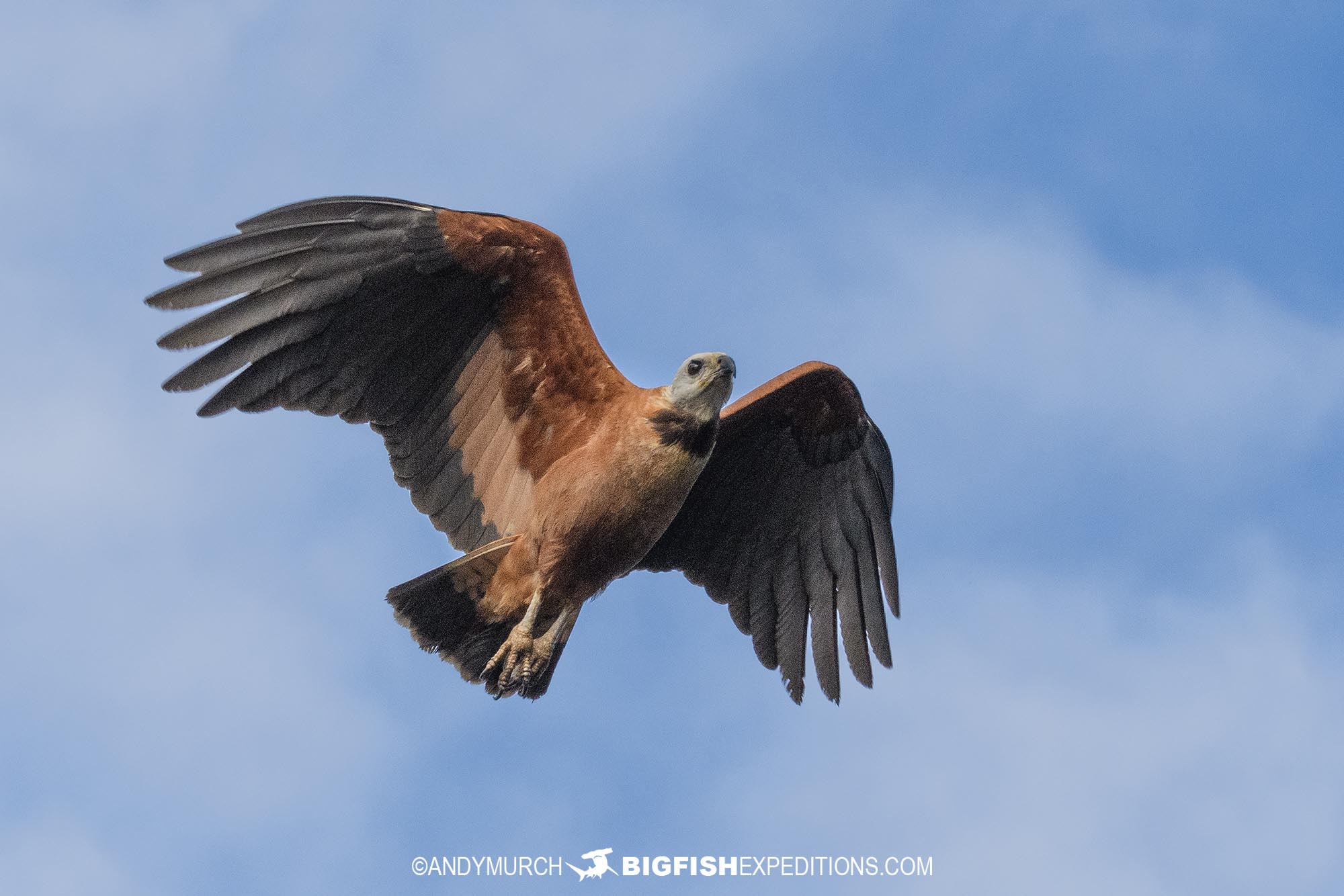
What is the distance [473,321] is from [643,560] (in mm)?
2131

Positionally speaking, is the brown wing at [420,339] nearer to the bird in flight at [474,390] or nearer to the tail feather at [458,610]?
the bird in flight at [474,390]

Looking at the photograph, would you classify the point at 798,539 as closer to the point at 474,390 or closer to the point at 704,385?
the point at 704,385

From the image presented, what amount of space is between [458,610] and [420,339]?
158 cm

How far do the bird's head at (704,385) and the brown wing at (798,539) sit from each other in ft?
3.77

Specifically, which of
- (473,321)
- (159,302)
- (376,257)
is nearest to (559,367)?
(473,321)

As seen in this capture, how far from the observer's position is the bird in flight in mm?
9148

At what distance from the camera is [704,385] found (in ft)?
30.1

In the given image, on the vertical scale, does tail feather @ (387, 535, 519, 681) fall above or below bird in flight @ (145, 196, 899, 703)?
below

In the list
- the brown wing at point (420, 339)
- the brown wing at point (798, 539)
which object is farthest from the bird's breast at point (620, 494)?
the brown wing at point (798, 539)

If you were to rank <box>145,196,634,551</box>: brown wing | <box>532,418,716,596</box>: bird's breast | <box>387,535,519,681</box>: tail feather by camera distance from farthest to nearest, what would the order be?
<box>387,535,519,681</box>: tail feather
<box>532,418,716,596</box>: bird's breast
<box>145,196,634,551</box>: brown wing

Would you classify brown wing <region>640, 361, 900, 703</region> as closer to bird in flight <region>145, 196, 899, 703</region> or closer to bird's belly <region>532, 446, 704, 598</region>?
bird in flight <region>145, 196, 899, 703</region>

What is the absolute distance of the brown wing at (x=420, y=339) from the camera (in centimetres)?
909

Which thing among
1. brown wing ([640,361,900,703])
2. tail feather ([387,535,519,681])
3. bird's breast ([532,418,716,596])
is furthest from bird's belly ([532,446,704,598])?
brown wing ([640,361,900,703])

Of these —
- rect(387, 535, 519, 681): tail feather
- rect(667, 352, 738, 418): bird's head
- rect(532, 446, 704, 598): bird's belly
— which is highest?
rect(667, 352, 738, 418): bird's head
